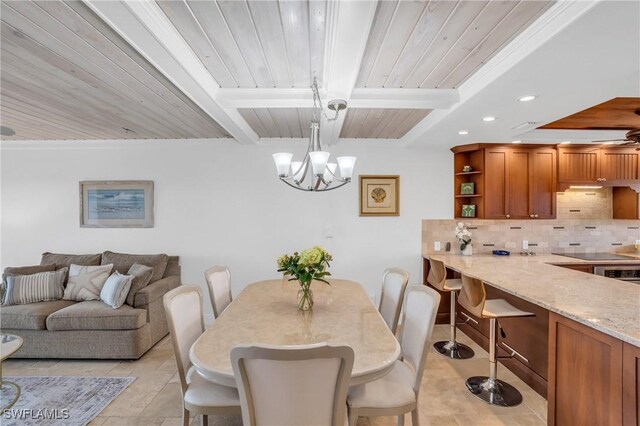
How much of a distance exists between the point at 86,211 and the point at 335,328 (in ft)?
13.1

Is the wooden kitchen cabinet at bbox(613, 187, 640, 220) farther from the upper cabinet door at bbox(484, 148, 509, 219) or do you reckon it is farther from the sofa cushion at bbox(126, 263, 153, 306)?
the sofa cushion at bbox(126, 263, 153, 306)

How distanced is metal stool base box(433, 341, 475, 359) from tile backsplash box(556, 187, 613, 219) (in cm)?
232

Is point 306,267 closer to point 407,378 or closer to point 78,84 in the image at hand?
point 407,378

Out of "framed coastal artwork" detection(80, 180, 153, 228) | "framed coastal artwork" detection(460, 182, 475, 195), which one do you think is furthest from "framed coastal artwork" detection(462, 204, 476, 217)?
"framed coastal artwork" detection(80, 180, 153, 228)

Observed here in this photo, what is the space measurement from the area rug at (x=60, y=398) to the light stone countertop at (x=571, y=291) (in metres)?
3.15

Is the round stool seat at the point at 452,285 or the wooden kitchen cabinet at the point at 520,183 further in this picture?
the wooden kitchen cabinet at the point at 520,183

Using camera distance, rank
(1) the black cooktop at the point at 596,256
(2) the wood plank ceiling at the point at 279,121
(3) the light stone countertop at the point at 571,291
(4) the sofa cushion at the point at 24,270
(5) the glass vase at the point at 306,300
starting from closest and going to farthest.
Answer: (3) the light stone countertop at the point at 571,291, (5) the glass vase at the point at 306,300, (2) the wood plank ceiling at the point at 279,121, (4) the sofa cushion at the point at 24,270, (1) the black cooktop at the point at 596,256

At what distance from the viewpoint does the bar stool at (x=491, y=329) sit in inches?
93.4

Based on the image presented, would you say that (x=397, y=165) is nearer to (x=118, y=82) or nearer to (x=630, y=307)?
(x=630, y=307)

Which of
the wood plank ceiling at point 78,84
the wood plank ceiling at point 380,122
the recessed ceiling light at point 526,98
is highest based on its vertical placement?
the wood plank ceiling at point 380,122

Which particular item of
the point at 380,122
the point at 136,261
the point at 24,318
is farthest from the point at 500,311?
the point at 24,318

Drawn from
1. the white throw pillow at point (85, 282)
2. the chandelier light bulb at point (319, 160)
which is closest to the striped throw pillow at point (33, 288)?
the white throw pillow at point (85, 282)

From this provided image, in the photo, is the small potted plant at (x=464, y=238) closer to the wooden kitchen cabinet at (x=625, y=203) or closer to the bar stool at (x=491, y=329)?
the bar stool at (x=491, y=329)

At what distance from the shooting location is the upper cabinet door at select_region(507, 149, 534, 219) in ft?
12.9
